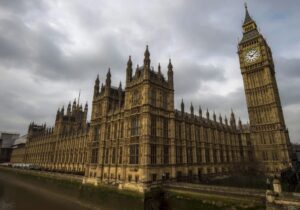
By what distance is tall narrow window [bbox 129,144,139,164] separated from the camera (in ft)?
136

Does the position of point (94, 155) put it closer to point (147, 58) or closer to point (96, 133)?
point (96, 133)

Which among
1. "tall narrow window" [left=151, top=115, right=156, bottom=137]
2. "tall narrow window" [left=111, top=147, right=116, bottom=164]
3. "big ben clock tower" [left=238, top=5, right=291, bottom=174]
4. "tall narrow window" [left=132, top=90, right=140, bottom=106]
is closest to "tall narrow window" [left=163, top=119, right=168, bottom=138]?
"tall narrow window" [left=151, top=115, right=156, bottom=137]

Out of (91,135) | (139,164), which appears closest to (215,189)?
(139,164)

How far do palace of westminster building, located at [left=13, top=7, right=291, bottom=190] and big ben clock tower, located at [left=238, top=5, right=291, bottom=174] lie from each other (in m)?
0.32

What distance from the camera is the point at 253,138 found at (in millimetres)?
78188

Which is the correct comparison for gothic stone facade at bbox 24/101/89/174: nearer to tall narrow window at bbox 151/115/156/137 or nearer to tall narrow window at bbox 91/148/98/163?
tall narrow window at bbox 91/148/98/163

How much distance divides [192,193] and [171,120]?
1929 centimetres

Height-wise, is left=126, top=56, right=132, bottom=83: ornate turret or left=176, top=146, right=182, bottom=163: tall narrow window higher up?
left=126, top=56, right=132, bottom=83: ornate turret

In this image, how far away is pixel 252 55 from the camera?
3383 inches

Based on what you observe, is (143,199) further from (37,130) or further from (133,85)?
(37,130)

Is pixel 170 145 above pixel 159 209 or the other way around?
above

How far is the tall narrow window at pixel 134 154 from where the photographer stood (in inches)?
1631

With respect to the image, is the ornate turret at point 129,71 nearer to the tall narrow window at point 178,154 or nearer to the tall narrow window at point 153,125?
the tall narrow window at point 153,125

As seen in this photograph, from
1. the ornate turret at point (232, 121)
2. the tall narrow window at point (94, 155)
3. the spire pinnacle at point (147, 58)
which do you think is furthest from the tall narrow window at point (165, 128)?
the ornate turret at point (232, 121)
